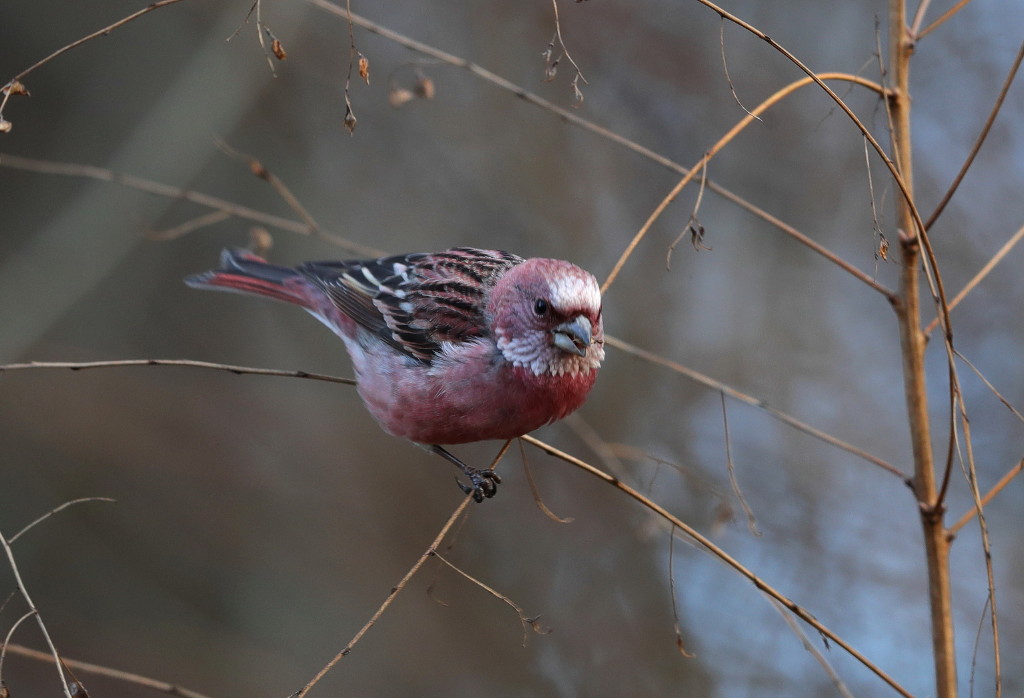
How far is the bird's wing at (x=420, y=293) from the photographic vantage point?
370cm

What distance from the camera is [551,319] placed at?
3.21 m

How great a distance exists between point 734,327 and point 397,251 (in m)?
2.71

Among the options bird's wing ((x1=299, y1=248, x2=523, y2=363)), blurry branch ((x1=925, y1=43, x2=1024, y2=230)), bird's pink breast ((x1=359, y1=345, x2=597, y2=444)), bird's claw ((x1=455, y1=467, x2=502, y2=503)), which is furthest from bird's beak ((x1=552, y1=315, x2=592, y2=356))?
blurry branch ((x1=925, y1=43, x2=1024, y2=230))

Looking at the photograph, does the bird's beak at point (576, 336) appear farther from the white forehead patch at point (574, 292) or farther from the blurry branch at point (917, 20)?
the blurry branch at point (917, 20)

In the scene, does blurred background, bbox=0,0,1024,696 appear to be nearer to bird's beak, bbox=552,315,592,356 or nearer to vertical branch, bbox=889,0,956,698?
bird's beak, bbox=552,315,592,356

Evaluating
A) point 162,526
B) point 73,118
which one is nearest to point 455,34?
point 73,118

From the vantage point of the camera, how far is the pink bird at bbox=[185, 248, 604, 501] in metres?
3.22

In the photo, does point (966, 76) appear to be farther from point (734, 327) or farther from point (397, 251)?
point (397, 251)

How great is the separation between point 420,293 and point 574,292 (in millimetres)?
997

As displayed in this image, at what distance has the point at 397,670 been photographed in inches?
255

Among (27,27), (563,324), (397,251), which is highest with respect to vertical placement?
(397,251)

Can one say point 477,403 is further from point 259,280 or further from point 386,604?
point 259,280

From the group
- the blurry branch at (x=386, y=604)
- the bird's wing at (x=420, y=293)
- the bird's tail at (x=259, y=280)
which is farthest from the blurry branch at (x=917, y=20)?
the bird's tail at (x=259, y=280)

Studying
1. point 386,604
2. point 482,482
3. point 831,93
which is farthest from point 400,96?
point 386,604
